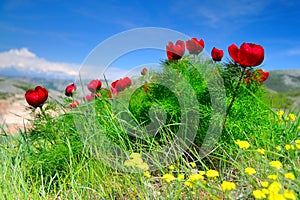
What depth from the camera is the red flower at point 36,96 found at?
8.71ft

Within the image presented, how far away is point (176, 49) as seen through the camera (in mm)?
2656

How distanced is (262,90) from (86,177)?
1942 mm

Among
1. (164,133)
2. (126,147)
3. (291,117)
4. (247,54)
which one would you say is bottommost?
(126,147)

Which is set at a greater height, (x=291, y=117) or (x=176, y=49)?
(x=176, y=49)

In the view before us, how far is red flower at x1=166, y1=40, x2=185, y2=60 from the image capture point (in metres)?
2.66

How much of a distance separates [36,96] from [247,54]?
1937mm

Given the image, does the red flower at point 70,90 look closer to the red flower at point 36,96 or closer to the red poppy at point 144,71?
the red flower at point 36,96

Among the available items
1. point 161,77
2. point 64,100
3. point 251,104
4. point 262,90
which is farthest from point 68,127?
point 262,90

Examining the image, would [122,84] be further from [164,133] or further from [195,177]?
[195,177]

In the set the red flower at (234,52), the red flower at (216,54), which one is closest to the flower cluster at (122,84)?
the red flower at (216,54)

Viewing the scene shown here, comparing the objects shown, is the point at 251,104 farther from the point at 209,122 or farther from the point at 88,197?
the point at 88,197

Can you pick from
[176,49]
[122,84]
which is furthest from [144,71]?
[176,49]

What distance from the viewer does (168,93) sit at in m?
2.64

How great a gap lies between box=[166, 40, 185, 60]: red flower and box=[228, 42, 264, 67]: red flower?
60 cm
